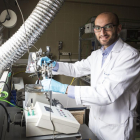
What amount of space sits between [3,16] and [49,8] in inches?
40.1

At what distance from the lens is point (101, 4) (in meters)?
3.62

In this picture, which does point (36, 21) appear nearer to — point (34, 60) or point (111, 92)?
point (34, 60)

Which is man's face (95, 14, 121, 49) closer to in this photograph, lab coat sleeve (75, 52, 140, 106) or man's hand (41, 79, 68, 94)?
lab coat sleeve (75, 52, 140, 106)

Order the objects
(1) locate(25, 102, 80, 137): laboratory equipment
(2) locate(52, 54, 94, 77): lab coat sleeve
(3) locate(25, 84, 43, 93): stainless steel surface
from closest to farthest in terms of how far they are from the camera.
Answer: (1) locate(25, 102, 80, 137): laboratory equipment < (3) locate(25, 84, 43, 93): stainless steel surface < (2) locate(52, 54, 94, 77): lab coat sleeve

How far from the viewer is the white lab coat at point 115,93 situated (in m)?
1.00

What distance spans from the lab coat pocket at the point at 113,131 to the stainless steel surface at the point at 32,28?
2.77 ft

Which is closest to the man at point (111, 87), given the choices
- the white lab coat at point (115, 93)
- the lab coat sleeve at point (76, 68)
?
the white lab coat at point (115, 93)

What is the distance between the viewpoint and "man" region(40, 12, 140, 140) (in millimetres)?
1007

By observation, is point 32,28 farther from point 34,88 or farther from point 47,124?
point 47,124

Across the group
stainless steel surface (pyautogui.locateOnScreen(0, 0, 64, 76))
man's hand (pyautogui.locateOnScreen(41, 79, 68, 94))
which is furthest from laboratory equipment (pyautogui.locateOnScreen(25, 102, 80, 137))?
stainless steel surface (pyautogui.locateOnScreen(0, 0, 64, 76))

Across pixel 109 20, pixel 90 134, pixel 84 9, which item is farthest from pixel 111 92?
pixel 84 9

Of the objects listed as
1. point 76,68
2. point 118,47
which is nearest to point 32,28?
point 118,47

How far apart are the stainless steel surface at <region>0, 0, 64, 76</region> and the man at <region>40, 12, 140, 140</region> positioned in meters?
0.20

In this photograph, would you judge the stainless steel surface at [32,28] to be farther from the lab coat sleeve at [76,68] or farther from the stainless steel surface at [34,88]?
the lab coat sleeve at [76,68]
